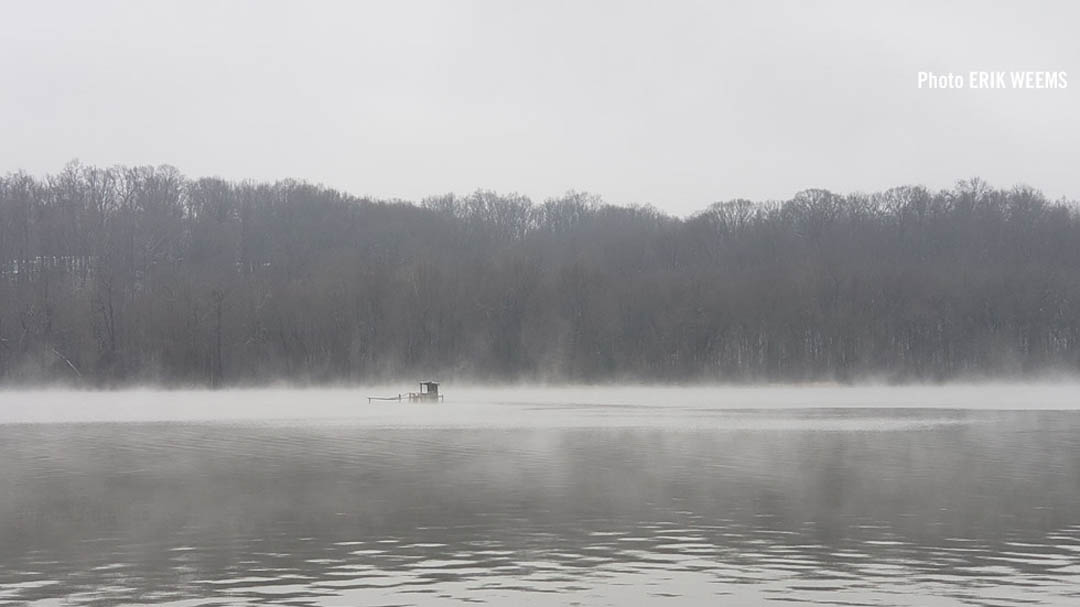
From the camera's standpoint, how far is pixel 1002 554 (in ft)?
60.4

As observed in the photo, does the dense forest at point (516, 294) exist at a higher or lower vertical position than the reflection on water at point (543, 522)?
higher

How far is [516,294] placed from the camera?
387 ft

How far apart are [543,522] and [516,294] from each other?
96313mm

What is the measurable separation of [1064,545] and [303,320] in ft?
311

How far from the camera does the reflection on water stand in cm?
1597

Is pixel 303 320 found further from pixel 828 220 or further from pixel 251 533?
pixel 251 533

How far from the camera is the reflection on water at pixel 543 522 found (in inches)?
629

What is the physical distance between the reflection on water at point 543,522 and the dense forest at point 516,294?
68072mm

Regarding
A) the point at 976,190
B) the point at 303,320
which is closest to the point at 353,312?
the point at 303,320

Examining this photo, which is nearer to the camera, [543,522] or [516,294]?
[543,522]

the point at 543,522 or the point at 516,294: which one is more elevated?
the point at 516,294

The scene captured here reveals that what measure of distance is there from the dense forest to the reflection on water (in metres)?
68.1

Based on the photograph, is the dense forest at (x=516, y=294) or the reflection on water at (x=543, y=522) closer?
the reflection on water at (x=543, y=522)

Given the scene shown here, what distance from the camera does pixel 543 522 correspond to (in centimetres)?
2164
